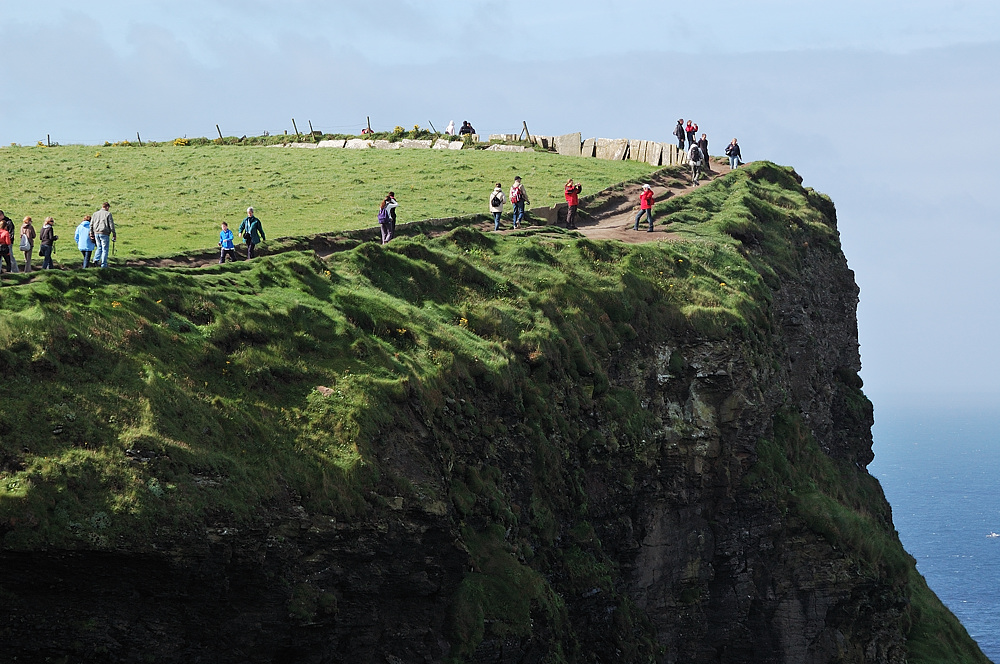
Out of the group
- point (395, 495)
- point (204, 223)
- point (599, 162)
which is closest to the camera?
point (395, 495)

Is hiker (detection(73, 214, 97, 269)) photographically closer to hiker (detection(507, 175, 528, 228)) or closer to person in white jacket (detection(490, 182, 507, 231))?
person in white jacket (detection(490, 182, 507, 231))

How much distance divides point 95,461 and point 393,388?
6.97 m

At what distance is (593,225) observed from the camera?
157ft

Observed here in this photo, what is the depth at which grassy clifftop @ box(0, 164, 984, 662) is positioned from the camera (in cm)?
1833

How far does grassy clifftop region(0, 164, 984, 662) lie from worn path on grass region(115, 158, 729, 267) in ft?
14.8

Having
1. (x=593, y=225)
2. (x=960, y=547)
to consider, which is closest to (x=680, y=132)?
(x=593, y=225)

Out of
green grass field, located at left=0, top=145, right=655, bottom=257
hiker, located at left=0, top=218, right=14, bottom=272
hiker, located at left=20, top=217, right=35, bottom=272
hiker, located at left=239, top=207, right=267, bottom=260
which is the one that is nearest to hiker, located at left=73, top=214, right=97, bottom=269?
hiker, located at left=20, top=217, right=35, bottom=272

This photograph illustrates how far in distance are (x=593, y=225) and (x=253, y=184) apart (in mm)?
19944

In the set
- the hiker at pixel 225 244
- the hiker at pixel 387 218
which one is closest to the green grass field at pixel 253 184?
the hiker at pixel 225 244

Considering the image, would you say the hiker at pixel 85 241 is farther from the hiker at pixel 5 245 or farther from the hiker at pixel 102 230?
the hiker at pixel 5 245

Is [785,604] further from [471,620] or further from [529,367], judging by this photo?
[471,620]

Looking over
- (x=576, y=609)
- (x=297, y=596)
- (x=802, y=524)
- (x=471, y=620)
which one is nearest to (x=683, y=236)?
(x=802, y=524)

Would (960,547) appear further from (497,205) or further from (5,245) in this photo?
(5,245)

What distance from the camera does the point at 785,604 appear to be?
1367 inches
